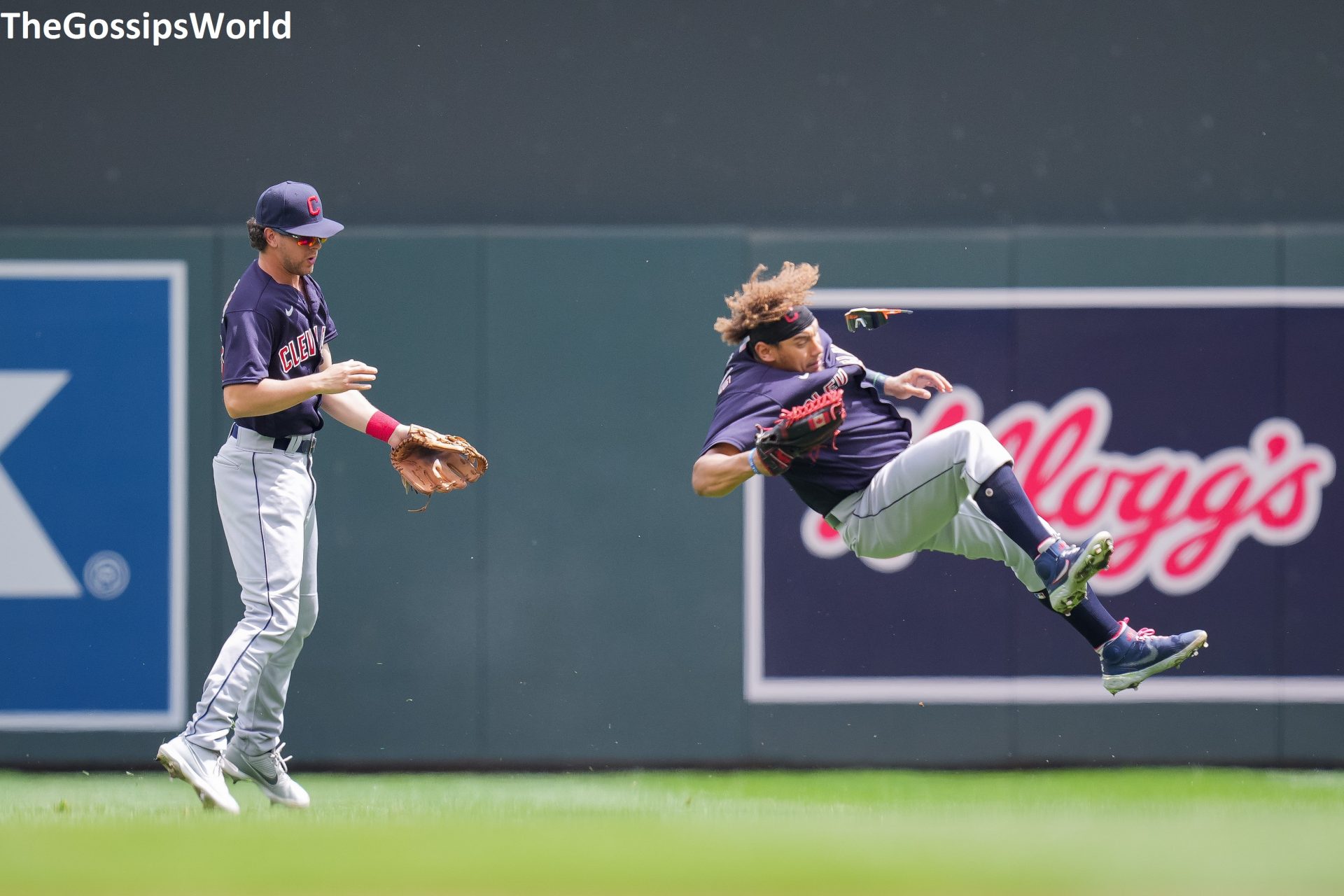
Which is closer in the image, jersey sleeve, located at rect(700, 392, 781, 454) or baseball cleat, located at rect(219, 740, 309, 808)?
jersey sleeve, located at rect(700, 392, 781, 454)

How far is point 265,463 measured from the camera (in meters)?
4.47

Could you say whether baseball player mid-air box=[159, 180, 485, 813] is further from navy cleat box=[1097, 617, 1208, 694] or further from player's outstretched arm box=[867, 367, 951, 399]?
navy cleat box=[1097, 617, 1208, 694]

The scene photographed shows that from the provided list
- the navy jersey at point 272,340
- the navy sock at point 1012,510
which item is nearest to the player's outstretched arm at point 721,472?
the navy sock at point 1012,510

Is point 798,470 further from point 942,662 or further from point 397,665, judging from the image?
point 397,665

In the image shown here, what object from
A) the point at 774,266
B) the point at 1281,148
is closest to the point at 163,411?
the point at 774,266

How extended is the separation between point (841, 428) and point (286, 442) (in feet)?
5.56

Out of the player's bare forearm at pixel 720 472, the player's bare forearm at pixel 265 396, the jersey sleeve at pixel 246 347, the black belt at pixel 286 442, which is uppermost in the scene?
the jersey sleeve at pixel 246 347

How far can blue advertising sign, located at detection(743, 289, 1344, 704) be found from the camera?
5652 millimetres

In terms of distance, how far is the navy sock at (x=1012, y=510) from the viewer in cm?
408

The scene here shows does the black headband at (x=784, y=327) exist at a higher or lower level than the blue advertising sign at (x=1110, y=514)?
higher

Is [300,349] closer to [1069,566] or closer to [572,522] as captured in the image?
[572,522]

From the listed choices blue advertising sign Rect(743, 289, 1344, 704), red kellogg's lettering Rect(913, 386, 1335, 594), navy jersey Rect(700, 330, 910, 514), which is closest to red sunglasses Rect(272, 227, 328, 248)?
navy jersey Rect(700, 330, 910, 514)

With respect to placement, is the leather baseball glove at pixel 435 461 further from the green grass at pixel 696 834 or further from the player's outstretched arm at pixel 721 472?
the green grass at pixel 696 834

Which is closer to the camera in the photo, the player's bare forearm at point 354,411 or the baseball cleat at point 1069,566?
the baseball cleat at point 1069,566
